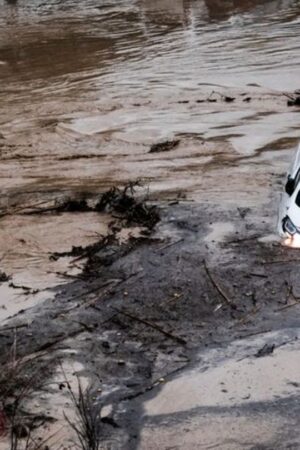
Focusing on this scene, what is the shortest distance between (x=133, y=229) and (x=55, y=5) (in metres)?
27.1

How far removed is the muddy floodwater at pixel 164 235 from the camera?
545 cm

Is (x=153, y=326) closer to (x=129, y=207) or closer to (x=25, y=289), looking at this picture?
(x=25, y=289)

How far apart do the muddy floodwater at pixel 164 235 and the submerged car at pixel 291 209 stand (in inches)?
11.4

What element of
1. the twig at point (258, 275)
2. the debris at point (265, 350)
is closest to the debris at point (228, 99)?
the twig at point (258, 275)

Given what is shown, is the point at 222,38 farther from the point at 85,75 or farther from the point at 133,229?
the point at 133,229

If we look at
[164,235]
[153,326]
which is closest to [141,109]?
[164,235]

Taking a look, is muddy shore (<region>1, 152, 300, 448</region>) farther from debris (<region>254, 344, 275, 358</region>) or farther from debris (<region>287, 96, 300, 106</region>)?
debris (<region>287, 96, 300, 106</region>)

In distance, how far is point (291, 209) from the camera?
7.32 metres

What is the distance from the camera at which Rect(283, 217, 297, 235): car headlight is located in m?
7.26

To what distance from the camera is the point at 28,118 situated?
575 inches

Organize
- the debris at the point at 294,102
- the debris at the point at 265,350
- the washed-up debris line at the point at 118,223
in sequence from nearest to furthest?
the debris at the point at 265,350 → the washed-up debris line at the point at 118,223 → the debris at the point at 294,102

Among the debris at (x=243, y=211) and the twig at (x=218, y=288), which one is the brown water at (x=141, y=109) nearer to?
the debris at (x=243, y=211)

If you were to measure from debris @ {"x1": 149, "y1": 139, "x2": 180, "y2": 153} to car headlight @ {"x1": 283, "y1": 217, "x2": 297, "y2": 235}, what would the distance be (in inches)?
187

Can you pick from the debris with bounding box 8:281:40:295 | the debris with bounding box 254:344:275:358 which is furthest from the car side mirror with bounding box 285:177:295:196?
the debris with bounding box 8:281:40:295
